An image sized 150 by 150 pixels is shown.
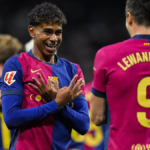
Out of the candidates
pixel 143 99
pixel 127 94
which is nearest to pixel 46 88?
pixel 127 94

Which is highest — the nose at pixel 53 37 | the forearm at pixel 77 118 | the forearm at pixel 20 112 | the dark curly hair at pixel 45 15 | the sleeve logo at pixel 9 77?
the dark curly hair at pixel 45 15

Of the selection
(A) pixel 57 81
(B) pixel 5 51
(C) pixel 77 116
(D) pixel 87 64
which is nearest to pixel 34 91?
(A) pixel 57 81

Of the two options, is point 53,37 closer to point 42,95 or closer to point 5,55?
point 42,95

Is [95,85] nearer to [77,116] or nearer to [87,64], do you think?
[77,116]

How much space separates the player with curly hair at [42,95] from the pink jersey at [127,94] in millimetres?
408

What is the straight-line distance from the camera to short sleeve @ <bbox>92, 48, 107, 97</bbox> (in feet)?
7.31

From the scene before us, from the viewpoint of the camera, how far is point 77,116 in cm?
264

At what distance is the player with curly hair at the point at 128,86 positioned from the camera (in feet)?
7.16

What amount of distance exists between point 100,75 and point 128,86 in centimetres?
20

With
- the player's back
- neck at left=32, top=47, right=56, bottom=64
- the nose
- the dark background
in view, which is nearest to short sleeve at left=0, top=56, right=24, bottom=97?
neck at left=32, top=47, right=56, bottom=64

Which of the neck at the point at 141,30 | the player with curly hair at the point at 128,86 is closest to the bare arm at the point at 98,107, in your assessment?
the player with curly hair at the point at 128,86

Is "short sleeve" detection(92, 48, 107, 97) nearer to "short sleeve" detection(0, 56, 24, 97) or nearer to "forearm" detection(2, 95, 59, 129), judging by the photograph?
"forearm" detection(2, 95, 59, 129)

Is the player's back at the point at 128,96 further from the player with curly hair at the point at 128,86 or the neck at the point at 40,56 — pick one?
the neck at the point at 40,56

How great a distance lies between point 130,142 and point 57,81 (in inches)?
32.6
